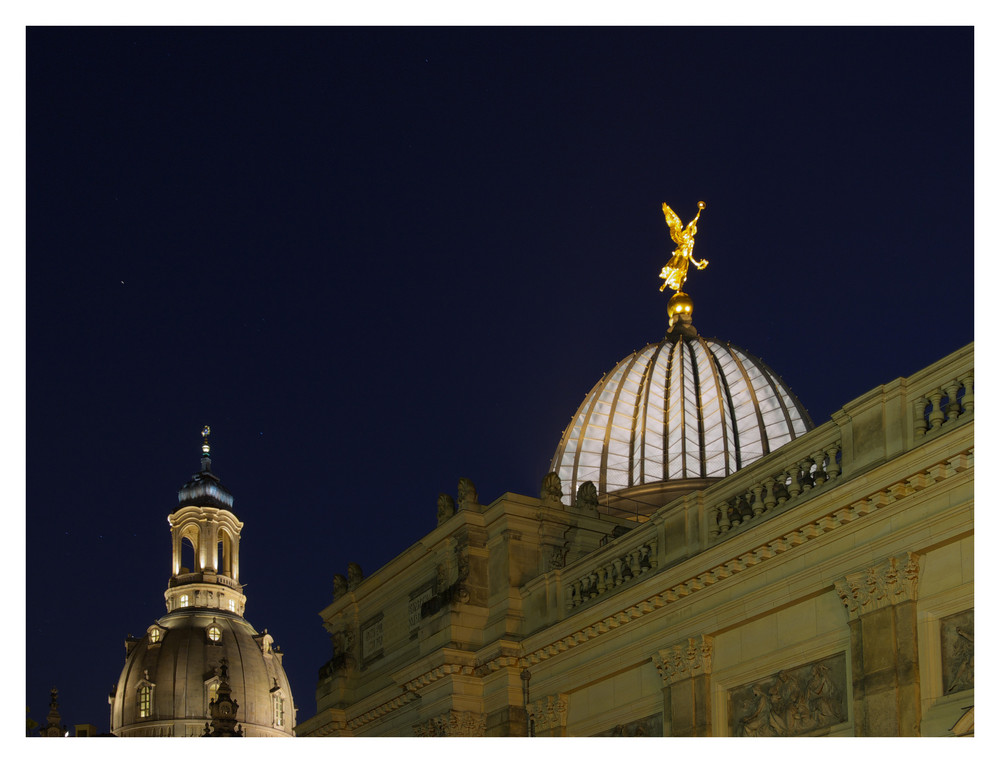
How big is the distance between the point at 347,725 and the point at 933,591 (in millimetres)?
20762

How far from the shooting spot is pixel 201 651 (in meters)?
120

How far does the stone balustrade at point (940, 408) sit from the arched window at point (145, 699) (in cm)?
10471

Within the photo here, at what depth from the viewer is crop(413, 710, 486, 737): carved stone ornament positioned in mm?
33094

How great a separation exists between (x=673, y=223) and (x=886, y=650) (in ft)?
92.3

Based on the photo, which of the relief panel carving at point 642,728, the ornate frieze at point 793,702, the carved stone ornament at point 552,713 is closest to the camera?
the ornate frieze at point 793,702

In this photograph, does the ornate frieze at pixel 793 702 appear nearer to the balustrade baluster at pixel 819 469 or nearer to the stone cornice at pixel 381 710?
the balustrade baluster at pixel 819 469

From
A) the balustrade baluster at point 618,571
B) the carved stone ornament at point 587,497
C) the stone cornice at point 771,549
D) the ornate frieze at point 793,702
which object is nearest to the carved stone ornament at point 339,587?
the carved stone ornament at point 587,497

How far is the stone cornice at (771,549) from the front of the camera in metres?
22.4

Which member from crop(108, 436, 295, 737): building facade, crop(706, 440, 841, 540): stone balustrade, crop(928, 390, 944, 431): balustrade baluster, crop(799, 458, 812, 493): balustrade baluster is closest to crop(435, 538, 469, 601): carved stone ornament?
crop(706, 440, 841, 540): stone balustrade

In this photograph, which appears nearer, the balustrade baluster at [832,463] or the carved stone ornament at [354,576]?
the balustrade baluster at [832,463]

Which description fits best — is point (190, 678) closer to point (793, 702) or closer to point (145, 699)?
point (145, 699)

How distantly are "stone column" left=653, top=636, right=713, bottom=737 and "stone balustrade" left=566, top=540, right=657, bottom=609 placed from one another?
2075 mm

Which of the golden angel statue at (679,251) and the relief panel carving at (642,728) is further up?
the golden angel statue at (679,251)
